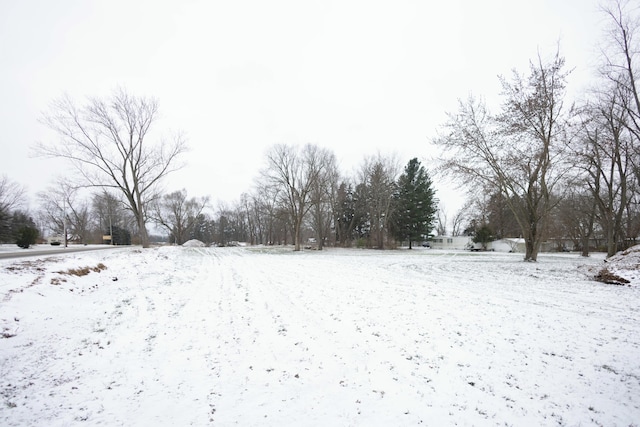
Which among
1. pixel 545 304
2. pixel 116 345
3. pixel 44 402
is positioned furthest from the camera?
pixel 545 304

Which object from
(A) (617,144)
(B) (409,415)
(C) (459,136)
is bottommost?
(B) (409,415)

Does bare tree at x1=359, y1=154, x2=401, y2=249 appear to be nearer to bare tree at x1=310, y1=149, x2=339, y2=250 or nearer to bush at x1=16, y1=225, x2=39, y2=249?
bare tree at x1=310, y1=149, x2=339, y2=250

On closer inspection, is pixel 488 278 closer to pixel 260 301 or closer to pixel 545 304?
pixel 545 304

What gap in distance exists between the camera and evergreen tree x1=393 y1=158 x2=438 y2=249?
44.9 meters

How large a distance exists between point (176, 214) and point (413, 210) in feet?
157

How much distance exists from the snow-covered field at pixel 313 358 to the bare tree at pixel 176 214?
57380 millimetres

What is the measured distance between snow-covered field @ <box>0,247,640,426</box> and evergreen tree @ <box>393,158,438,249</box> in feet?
123

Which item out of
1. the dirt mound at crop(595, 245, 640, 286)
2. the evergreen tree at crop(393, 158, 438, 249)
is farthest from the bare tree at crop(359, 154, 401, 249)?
the dirt mound at crop(595, 245, 640, 286)

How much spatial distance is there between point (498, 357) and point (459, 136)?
17.9 m

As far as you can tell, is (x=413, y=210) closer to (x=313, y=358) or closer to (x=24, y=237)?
(x=313, y=358)

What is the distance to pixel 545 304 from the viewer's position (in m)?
7.01

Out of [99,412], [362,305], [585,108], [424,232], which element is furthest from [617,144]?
[424,232]

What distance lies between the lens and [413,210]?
44906 mm

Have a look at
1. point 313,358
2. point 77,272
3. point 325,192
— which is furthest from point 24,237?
point 313,358
